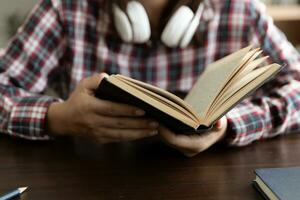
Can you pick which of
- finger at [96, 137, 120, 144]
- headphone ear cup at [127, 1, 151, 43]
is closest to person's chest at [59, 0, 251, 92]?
headphone ear cup at [127, 1, 151, 43]

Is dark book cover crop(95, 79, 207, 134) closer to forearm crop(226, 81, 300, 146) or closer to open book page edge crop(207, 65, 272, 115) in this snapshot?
open book page edge crop(207, 65, 272, 115)

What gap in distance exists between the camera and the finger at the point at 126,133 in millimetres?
734

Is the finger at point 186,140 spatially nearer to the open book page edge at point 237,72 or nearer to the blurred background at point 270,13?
the open book page edge at point 237,72

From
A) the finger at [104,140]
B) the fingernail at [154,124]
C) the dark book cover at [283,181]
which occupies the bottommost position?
the dark book cover at [283,181]

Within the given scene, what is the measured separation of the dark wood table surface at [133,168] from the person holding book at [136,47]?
105 millimetres

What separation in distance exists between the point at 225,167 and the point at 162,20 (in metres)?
0.49

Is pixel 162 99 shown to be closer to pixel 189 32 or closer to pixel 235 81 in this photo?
pixel 235 81

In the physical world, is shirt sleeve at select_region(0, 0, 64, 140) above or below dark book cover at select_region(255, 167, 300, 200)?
above

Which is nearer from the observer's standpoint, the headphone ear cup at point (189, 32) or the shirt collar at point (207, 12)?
the headphone ear cup at point (189, 32)

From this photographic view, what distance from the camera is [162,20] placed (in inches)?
42.2

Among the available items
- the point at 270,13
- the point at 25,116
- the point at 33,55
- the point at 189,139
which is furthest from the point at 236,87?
the point at 270,13

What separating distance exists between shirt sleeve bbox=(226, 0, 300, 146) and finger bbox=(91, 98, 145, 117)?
230 mm

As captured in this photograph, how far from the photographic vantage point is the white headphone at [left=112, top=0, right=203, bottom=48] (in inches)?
37.4

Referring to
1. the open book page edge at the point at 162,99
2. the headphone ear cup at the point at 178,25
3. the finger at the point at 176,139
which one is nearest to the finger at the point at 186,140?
the finger at the point at 176,139
